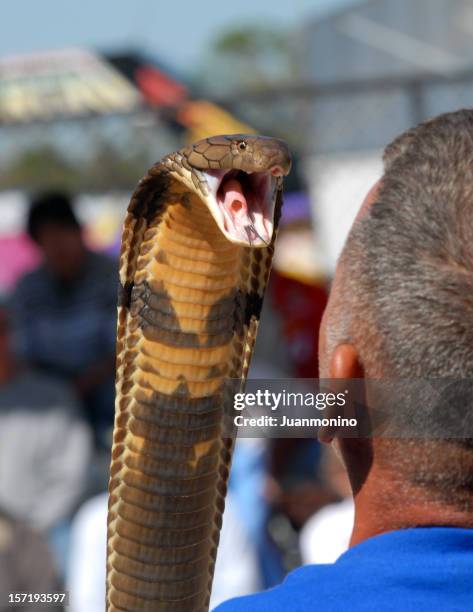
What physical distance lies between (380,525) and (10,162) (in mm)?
6930

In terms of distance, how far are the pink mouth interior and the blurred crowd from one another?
2798 millimetres

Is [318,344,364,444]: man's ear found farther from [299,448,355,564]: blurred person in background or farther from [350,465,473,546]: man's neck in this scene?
[299,448,355,564]: blurred person in background

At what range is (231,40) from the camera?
43.7m

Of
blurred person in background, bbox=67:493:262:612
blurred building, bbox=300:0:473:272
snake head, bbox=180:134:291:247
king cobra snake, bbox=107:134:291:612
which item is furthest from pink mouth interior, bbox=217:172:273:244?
blurred building, bbox=300:0:473:272

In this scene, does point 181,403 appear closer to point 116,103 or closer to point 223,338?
point 223,338

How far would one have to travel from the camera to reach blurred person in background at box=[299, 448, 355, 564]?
165 inches

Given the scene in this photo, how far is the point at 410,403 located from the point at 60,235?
480cm

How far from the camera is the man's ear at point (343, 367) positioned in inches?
55.7

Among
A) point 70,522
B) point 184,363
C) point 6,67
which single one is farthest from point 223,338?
point 6,67

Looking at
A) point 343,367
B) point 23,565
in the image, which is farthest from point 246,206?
point 23,565

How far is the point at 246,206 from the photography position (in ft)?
5.36

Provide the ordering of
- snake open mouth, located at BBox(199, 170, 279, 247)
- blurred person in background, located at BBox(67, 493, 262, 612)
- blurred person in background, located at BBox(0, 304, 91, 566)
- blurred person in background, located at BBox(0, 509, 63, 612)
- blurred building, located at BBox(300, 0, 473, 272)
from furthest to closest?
1. blurred building, located at BBox(300, 0, 473, 272)
2. blurred person in background, located at BBox(0, 304, 91, 566)
3. blurred person in background, located at BBox(67, 493, 262, 612)
4. blurred person in background, located at BBox(0, 509, 63, 612)
5. snake open mouth, located at BBox(199, 170, 279, 247)

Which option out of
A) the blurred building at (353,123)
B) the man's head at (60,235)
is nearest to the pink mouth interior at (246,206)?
the blurred building at (353,123)

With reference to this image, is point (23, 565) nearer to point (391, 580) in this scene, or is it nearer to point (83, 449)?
point (83, 449)
